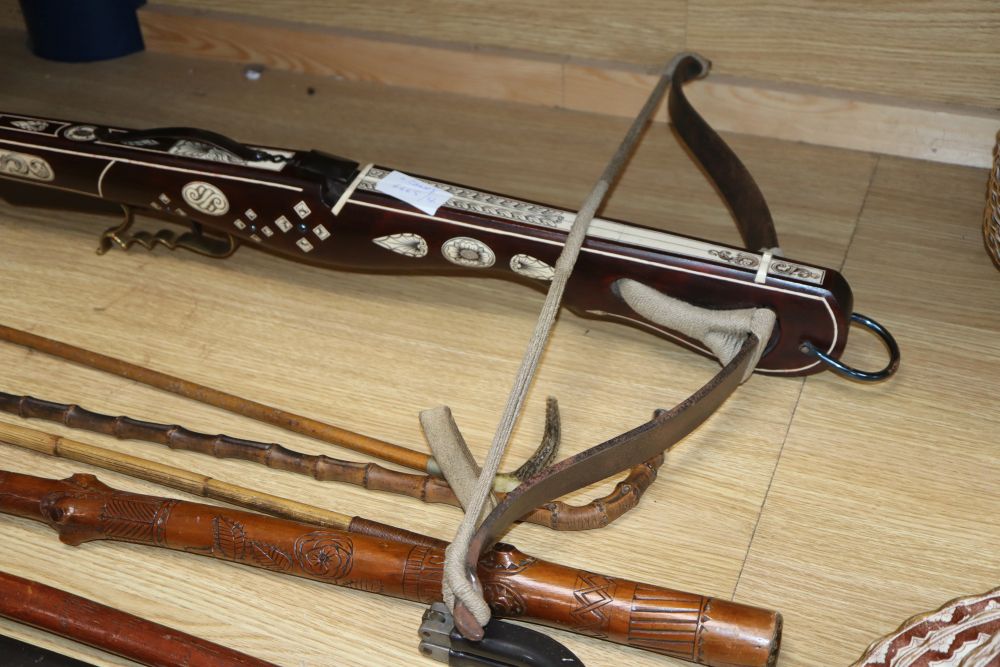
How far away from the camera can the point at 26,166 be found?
159 cm

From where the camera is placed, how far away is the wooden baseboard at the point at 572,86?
69.4 inches

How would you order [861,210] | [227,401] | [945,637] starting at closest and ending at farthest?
1. [945,637]
2. [227,401]
3. [861,210]

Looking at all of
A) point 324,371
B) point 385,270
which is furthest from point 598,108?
point 324,371

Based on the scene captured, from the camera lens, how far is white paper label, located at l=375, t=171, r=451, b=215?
1.42 m

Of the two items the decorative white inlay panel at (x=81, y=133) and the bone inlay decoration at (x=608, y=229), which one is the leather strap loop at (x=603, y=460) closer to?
the bone inlay decoration at (x=608, y=229)

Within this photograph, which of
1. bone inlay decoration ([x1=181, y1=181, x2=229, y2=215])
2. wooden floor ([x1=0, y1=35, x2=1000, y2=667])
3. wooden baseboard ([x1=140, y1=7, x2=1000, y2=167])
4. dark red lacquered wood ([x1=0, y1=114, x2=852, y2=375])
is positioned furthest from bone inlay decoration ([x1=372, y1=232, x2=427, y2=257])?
wooden baseboard ([x1=140, y1=7, x2=1000, y2=167])

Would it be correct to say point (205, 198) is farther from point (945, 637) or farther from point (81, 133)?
point (945, 637)

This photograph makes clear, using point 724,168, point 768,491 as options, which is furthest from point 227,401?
point 724,168

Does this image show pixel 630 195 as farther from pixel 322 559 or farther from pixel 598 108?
pixel 322 559

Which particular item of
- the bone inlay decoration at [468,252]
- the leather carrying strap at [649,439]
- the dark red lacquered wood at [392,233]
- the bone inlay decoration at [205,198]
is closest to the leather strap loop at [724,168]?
the leather carrying strap at [649,439]

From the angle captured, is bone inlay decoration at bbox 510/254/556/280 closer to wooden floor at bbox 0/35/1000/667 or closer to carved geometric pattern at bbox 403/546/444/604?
wooden floor at bbox 0/35/1000/667

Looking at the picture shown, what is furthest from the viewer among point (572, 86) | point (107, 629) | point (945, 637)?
point (572, 86)

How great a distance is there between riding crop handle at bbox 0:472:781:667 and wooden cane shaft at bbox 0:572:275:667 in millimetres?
91

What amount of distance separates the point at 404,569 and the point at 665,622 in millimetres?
265
